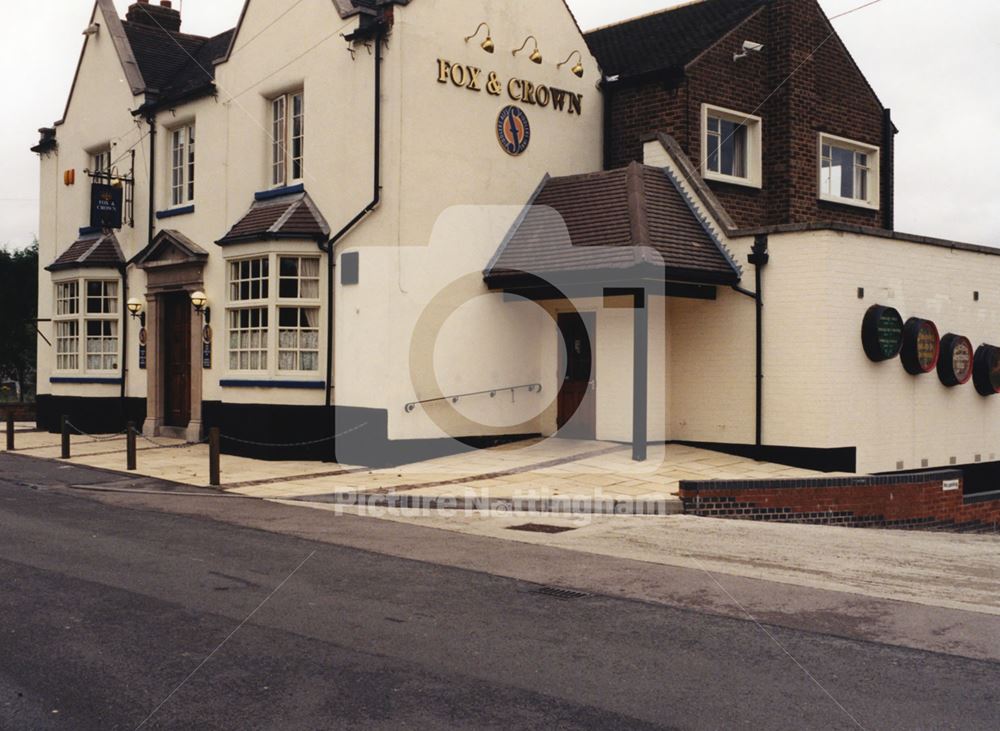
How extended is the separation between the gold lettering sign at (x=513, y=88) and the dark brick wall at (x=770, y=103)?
1164 mm

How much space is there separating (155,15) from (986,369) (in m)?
22.0

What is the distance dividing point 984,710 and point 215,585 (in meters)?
5.58

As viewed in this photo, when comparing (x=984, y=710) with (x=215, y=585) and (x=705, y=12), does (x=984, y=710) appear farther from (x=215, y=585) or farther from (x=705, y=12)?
(x=705, y=12)

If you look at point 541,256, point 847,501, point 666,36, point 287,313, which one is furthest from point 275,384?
point 666,36

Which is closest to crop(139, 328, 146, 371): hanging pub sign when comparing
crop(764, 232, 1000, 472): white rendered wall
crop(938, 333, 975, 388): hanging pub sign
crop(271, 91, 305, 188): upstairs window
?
crop(271, 91, 305, 188): upstairs window

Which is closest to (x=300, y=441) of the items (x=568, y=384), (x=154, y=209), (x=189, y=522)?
(x=568, y=384)

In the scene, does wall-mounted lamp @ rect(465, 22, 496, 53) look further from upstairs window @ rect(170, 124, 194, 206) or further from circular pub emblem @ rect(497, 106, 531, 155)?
upstairs window @ rect(170, 124, 194, 206)

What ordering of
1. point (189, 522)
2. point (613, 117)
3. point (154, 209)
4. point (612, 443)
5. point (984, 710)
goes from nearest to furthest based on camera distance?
point (984, 710) → point (189, 522) → point (612, 443) → point (613, 117) → point (154, 209)

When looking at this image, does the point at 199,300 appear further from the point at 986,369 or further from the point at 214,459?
the point at 986,369

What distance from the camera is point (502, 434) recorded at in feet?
58.3

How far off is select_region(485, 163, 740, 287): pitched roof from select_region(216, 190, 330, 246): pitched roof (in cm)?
334

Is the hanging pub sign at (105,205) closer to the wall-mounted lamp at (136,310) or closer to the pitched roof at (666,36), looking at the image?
the wall-mounted lamp at (136,310)

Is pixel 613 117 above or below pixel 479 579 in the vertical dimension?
above

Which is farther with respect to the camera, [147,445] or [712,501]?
[147,445]
